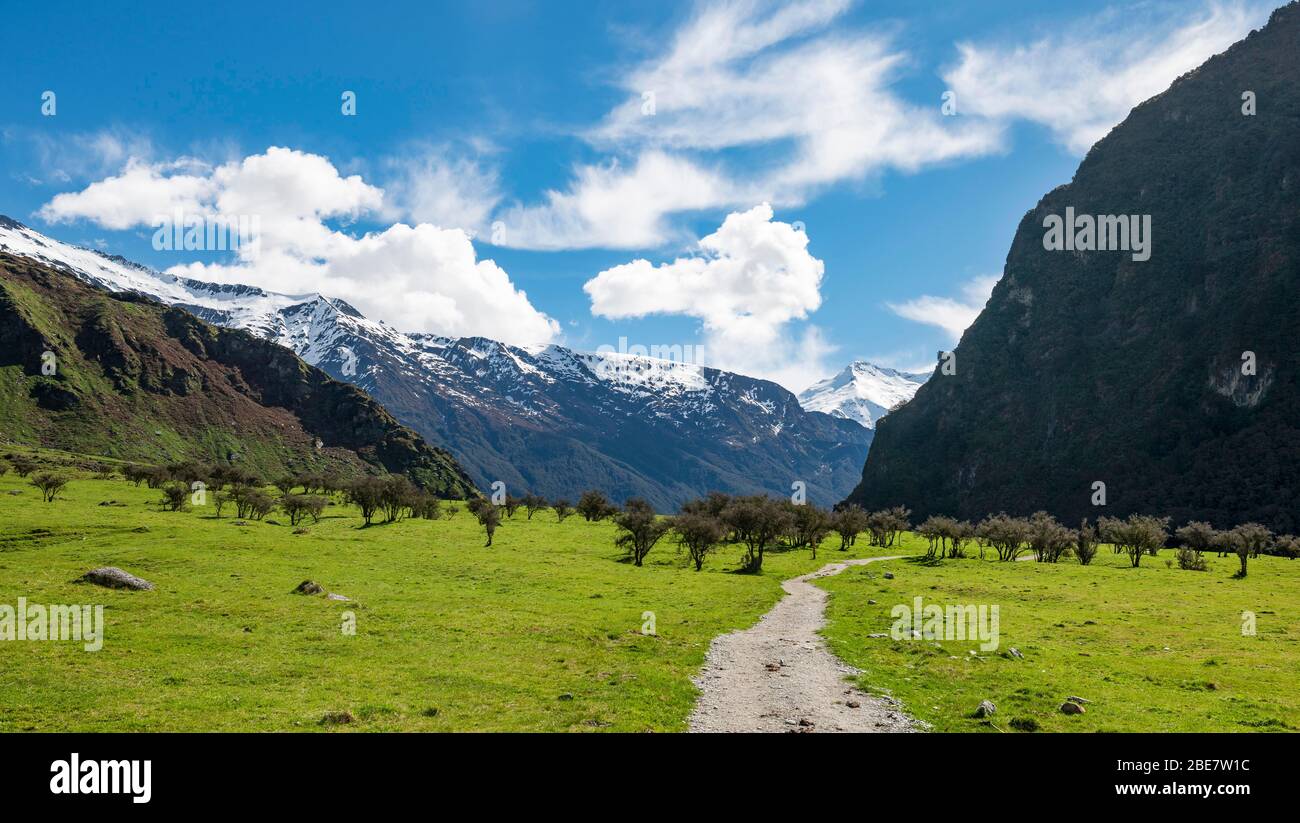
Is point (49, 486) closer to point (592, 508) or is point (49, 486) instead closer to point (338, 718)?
point (592, 508)

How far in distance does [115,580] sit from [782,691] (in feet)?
149

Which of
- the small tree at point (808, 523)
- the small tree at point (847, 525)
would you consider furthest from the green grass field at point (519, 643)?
the small tree at point (847, 525)

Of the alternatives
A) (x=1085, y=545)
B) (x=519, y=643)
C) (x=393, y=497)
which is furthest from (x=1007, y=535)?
(x=393, y=497)

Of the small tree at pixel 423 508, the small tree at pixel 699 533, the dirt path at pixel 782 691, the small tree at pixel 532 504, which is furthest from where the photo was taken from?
the small tree at pixel 532 504

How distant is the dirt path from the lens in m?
21.8

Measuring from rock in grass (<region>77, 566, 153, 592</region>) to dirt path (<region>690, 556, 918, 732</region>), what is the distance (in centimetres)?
3919

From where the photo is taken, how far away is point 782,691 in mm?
26312

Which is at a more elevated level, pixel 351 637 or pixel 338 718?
pixel 338 718

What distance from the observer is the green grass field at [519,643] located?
2248 cm

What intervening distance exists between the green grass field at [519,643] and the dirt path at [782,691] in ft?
4.17

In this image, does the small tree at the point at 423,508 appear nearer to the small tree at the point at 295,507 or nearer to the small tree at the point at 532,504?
the small tree at the point at 295,507
